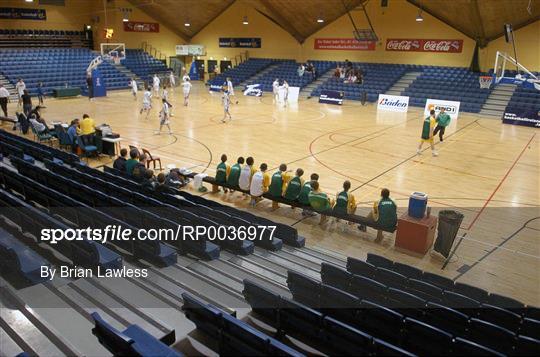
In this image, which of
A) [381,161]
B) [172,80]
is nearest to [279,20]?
[172,80]

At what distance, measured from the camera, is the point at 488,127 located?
20.6 meters

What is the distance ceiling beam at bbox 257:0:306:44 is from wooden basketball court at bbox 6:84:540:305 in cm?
913

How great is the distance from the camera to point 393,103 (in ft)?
83.5

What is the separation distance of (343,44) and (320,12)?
334 centimetres

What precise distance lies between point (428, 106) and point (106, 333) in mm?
23274

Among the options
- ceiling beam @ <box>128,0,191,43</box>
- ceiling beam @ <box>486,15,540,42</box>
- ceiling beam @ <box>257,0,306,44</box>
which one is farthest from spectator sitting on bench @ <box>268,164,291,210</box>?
ceiling beam @ <box>128,0,191,43</box>

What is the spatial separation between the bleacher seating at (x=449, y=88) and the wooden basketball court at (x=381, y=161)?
4.52ft

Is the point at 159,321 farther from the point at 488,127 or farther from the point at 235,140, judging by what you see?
the point at 488,127

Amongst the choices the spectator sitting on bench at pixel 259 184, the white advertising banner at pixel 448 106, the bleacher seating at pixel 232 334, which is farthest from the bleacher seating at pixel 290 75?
the bleacher seating at pixel 232 334

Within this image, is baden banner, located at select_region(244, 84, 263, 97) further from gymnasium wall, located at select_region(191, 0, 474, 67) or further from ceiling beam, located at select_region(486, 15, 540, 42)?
ceiling beam, located at select_region(486, 15, 540, 42)

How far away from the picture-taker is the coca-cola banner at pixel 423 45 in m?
27.6

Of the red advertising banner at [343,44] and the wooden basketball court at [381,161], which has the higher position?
the red advertising banner at [343,44]

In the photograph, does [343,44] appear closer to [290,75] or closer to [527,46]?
[290,75]

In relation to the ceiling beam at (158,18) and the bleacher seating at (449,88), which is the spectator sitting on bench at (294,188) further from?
the ceiling beam at (158,18)
